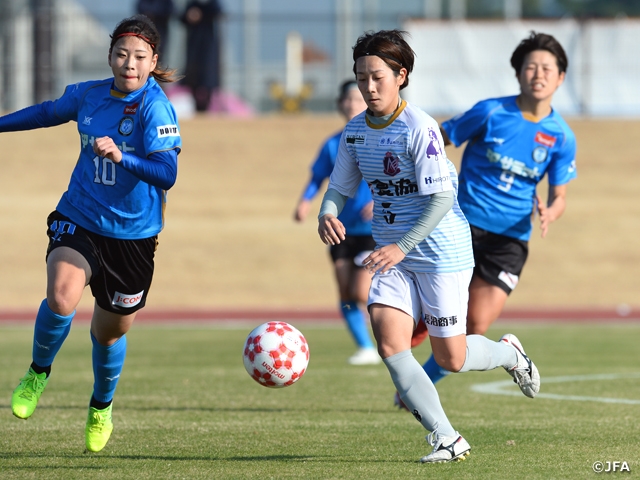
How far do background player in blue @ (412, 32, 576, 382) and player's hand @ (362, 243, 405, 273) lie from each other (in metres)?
2.08

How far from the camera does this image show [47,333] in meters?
5.89

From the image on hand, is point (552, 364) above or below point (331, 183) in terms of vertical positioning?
below

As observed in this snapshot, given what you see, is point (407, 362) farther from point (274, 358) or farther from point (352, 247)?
point (352, 247)

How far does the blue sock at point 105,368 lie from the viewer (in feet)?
20.0

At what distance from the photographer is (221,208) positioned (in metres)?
21.4

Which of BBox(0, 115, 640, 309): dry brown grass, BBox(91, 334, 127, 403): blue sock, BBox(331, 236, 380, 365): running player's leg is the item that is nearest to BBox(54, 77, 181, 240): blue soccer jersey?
BBox(91, 334, 127, 403): blue sock

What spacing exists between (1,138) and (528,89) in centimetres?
1724

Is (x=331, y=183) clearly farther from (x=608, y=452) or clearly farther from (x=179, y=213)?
(x=179, y=213)

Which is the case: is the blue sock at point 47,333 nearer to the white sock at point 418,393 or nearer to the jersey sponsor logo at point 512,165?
the white sock at point 418,393

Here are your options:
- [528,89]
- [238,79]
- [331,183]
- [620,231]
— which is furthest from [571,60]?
[331,183]

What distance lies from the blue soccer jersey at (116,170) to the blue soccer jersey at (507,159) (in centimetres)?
230

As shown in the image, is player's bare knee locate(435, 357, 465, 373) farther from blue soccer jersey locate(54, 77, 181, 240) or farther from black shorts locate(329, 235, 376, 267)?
black shorts locate(329, 235, 376, 267)

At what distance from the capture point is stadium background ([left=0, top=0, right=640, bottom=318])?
64.7ft

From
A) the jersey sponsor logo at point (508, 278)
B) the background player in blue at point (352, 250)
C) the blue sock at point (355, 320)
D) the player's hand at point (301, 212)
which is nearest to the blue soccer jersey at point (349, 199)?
the background player in blue at point (352, 250)
